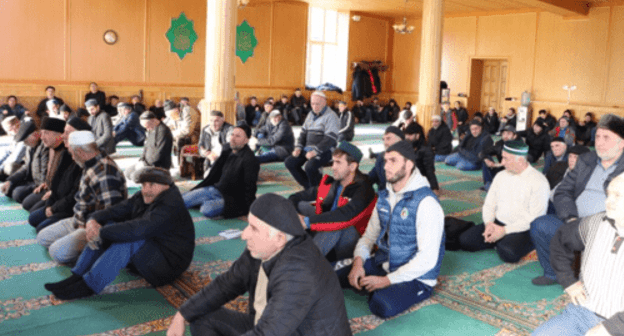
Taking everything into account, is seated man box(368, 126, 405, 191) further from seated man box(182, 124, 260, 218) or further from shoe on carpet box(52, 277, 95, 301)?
shoe on carpet box(52, 277, 95, 301)

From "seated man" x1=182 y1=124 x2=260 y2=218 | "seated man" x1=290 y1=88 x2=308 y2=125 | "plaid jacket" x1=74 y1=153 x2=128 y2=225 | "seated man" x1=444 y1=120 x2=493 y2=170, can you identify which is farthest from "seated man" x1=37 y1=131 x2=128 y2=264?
"seated man" x1=290 y1=88 x2=308 y2=125

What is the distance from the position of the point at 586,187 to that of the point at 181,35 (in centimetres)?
1195

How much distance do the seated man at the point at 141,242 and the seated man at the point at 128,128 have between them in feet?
19.5

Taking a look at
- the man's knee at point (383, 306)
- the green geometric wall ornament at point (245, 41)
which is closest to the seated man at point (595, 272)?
the man's knee at point (383, 306)

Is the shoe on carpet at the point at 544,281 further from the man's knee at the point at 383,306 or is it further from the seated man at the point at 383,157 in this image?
the seated man at the point at 383,157

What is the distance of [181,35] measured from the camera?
1423 cm

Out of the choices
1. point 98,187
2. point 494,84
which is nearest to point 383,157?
point 98,187

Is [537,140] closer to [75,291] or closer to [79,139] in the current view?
[79,139]

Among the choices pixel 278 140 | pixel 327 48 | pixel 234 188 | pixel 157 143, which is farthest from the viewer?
pixel 327 48

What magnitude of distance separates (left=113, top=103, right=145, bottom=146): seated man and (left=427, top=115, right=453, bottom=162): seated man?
488cm

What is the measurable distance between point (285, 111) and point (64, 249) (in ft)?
40.0

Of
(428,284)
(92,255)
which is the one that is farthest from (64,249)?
(428,284)

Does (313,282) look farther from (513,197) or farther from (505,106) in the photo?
(505,106)

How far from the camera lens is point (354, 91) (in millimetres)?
18312
